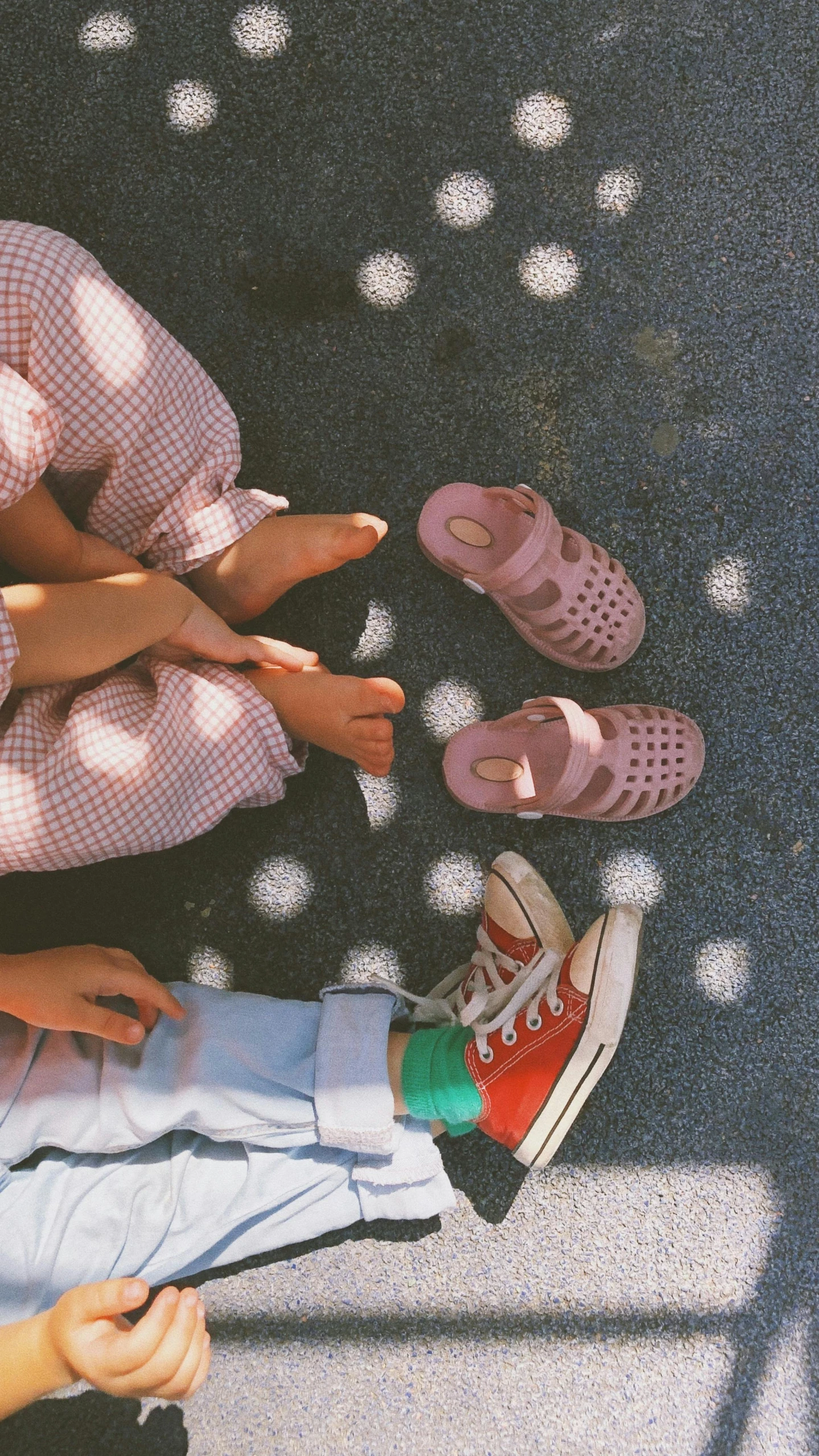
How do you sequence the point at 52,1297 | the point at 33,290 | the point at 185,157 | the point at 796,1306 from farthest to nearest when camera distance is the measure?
the point at 185,157 < the point at 796,1306 < the point at 52,1297 < the point at 33,290

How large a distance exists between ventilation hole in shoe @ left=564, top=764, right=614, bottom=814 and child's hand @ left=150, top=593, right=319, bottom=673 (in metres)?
0.44

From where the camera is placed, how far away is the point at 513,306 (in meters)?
1.36

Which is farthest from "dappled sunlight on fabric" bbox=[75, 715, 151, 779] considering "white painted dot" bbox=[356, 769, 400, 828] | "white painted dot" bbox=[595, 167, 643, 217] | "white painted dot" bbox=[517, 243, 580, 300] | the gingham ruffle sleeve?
"white painted dot" bbox=[595, 167, 643, 217]

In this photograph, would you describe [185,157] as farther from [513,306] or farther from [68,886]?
[68,886]

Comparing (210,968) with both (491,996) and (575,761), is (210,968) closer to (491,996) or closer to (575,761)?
(491,996)

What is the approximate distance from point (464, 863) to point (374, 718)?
268 millimetres

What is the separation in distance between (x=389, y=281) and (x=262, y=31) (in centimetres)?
43

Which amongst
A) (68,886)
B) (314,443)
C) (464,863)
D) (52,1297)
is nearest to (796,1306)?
(464,863)

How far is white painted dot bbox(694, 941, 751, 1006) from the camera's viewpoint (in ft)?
4.22

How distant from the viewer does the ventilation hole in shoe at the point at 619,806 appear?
1.26 m

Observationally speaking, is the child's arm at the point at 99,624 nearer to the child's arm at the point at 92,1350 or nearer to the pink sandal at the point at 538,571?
the pink sandal at the point at 538,571

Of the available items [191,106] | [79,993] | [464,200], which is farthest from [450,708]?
[191,106]

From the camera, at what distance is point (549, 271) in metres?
1.36

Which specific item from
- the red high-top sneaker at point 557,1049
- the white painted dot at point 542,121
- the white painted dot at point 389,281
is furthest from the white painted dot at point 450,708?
the white painted dot at point 542,121
